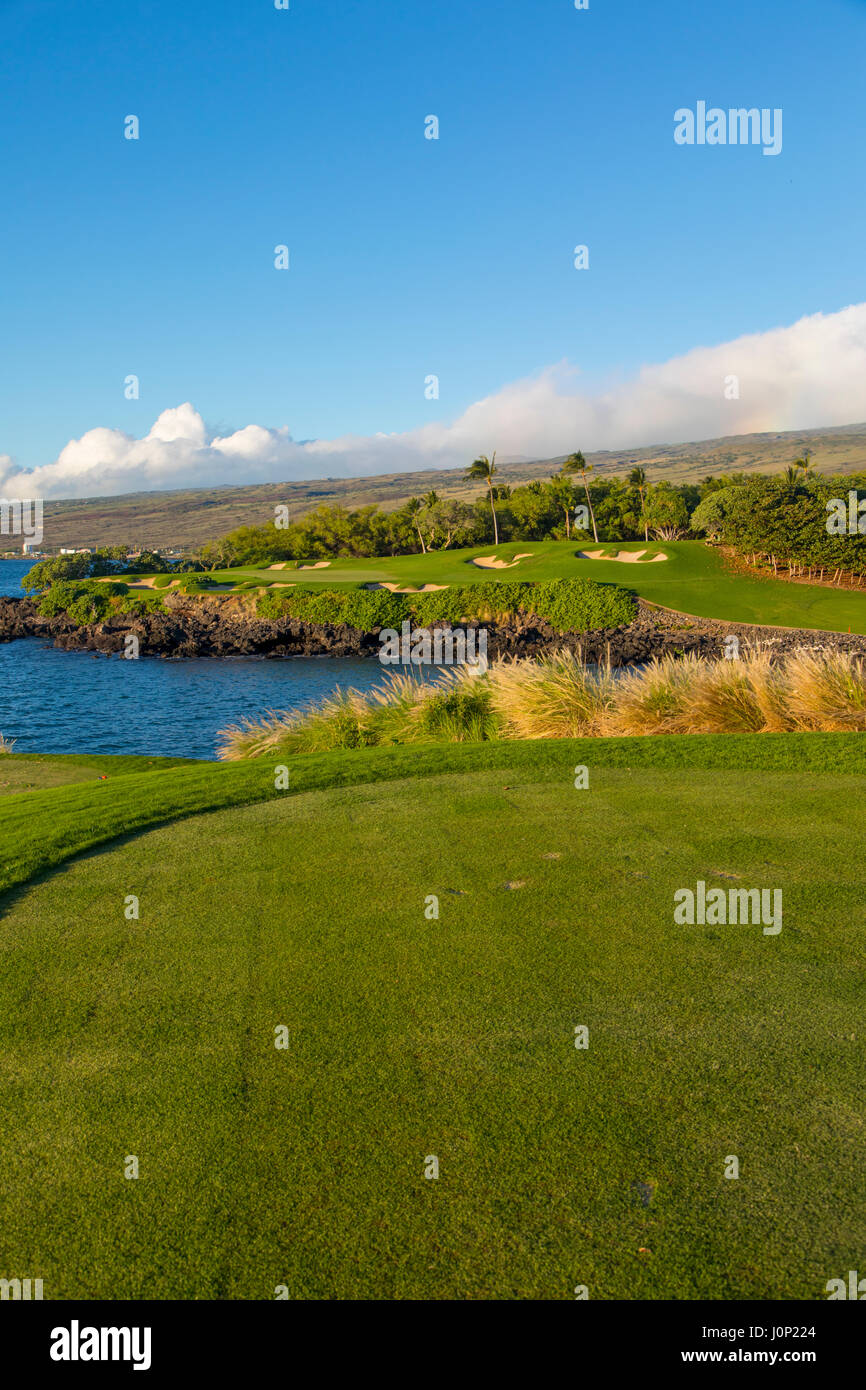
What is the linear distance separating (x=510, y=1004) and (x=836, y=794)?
4.87 meters

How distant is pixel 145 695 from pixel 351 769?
96.4ft

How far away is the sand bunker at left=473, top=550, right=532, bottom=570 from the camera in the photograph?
58525 mm

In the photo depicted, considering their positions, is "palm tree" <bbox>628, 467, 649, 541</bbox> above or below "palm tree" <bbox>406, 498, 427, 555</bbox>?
above

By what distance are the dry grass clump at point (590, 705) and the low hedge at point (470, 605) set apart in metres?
29.9

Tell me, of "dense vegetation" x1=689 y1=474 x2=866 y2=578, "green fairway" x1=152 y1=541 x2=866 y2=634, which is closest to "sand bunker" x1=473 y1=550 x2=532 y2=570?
"green fairway" x1=152 y1=541 x2=866 y2=634

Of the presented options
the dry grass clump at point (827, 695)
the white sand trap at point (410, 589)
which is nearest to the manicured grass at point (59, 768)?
the dry grass clump at point (827, 695)

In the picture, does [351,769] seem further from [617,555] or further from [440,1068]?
[617,555]

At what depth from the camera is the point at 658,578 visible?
162 ft

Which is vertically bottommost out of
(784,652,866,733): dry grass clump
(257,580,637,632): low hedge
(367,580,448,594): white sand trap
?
(784,652,866,733): dry grass clump

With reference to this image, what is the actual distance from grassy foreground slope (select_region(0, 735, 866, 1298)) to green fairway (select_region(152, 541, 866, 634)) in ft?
122

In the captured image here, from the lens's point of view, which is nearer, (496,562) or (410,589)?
(410,589)

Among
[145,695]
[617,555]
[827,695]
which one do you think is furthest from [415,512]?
[827,695]

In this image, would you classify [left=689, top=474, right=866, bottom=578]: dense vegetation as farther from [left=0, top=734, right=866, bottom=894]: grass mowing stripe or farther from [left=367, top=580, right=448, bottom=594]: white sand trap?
[left=0, top=734, right=866, bottom=894]: grass mowing stripe

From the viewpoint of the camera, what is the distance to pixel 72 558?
86750 millimetres
